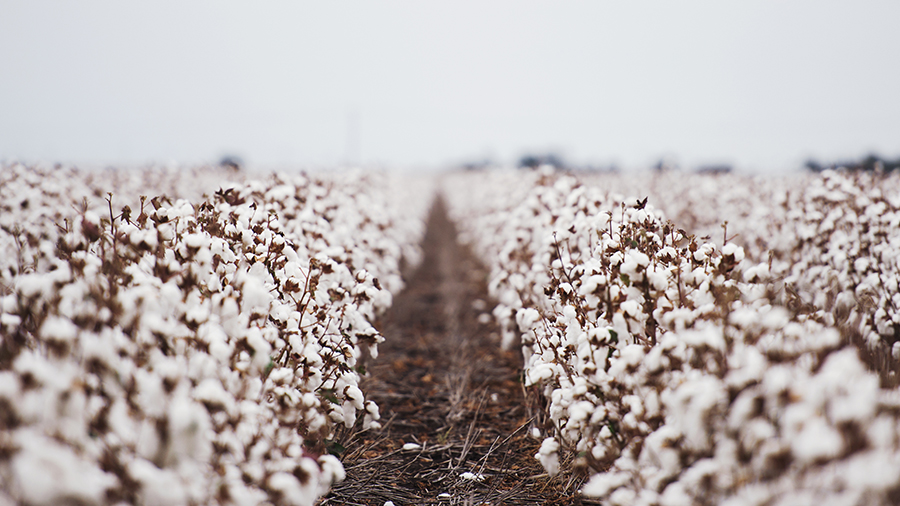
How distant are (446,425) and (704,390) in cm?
290

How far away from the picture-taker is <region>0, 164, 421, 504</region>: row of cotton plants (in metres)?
1.56

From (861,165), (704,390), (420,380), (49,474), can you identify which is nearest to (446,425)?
(420,380)

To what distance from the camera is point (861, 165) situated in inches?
408

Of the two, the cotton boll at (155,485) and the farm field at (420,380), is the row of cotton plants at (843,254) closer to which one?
the farm field at (420,380)

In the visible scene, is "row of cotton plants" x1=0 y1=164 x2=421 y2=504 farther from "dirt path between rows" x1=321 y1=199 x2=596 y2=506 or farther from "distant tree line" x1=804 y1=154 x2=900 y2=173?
"distant tree line" x1=804 y1=154 x2=900 y2=173

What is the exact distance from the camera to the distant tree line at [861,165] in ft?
23.3

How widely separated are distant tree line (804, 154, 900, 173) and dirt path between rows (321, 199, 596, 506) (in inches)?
191

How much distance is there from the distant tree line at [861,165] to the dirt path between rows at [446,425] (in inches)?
191

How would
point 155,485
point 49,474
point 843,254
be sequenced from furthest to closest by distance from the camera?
point 843,254, point 155,485, point 49,474

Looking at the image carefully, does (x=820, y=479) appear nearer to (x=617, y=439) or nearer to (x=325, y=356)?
(x=617, y=439)

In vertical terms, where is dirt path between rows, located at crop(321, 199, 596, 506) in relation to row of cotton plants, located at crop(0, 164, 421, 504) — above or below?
below

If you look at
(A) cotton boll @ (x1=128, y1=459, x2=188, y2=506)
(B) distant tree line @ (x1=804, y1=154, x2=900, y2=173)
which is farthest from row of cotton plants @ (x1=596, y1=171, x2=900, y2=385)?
(A) cotton boll @ (x1=128, y1=459, x2=188, y2=506)

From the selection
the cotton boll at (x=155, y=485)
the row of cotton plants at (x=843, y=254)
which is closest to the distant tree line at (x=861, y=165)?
the row of cotton plants at (x=843, y=254)

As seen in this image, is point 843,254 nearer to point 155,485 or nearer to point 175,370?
point 175,370
